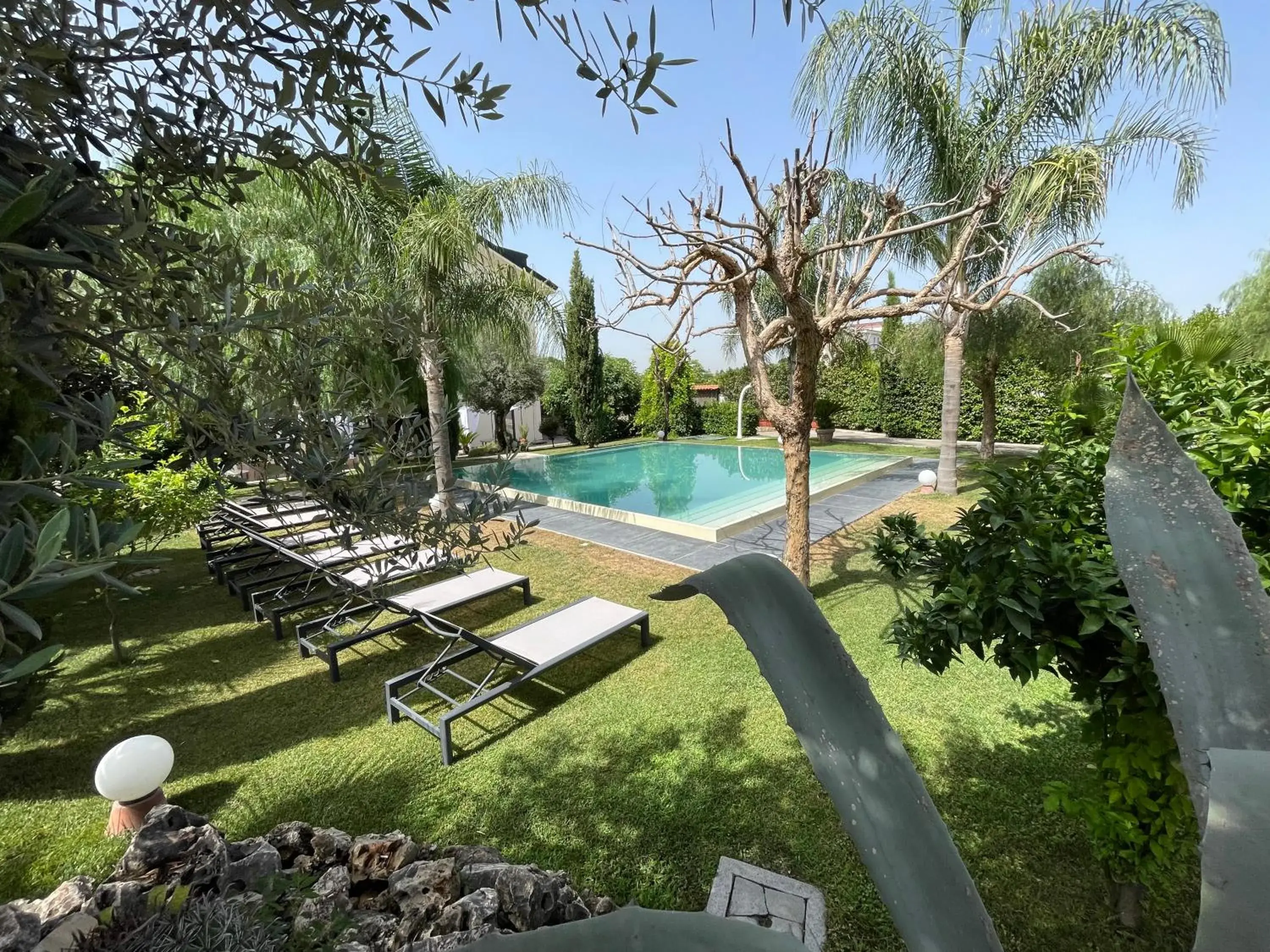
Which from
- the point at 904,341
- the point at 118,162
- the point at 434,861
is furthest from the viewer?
the point at 904,341

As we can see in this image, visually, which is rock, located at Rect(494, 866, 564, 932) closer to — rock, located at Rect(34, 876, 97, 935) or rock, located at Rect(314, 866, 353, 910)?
rock, located at Rect(314, 866, 353, 910)

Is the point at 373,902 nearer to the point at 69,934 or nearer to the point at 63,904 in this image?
the point at 69,934

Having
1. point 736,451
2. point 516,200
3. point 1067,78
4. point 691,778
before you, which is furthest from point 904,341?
point 691,778

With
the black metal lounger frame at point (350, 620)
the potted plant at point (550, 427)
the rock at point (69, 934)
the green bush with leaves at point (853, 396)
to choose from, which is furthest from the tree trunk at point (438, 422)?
the green bush with leaves at point (853, 396)

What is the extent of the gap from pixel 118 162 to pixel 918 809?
2.55 meters

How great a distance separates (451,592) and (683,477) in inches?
469

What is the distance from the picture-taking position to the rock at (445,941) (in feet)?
6.99

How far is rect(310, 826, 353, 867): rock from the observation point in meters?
2.89

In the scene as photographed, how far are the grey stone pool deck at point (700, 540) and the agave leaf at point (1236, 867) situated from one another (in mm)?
6311

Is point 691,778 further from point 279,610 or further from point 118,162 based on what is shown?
point 279,610

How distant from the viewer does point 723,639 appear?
5.79 meters

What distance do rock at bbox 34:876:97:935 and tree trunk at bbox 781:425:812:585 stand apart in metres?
5.80

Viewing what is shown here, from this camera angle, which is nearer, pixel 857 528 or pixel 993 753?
pixel 993 753

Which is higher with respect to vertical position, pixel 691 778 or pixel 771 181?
pixel 771 181
